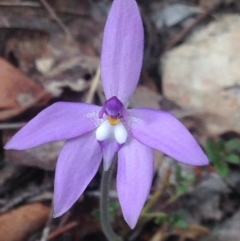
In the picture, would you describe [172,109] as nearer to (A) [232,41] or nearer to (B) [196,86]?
(B) [196,86]

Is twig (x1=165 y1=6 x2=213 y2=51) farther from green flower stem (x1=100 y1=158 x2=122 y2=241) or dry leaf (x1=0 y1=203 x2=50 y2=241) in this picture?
green flower stem (x1=100 y1=158 x2=122 y2=241)

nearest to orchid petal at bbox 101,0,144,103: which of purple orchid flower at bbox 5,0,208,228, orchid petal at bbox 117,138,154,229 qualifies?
purple orchid flower at bbox 5,0,208,228

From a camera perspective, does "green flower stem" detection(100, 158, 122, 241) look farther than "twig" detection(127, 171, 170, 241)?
No

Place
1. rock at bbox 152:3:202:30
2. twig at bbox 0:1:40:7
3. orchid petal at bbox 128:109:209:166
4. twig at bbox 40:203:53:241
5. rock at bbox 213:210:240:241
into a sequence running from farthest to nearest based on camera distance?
rock at bbox 152:3:202:30 → twig at bbox 0:1:40:7 → rock at bbox 213:210:240:241 → twig at bbox 40:203:53:241 → orchid petal at bbox 128:109:209:166

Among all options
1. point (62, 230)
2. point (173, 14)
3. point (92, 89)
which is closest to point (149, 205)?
point (62, 230)

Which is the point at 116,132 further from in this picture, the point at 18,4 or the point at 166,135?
the point at 18,4

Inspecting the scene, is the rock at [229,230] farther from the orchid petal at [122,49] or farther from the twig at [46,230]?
the orchid petal at [122,49]

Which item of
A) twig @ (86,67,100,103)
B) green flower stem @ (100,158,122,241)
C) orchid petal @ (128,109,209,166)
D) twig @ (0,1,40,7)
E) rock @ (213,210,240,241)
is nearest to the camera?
orchid petal @ (128,109,209,166)
